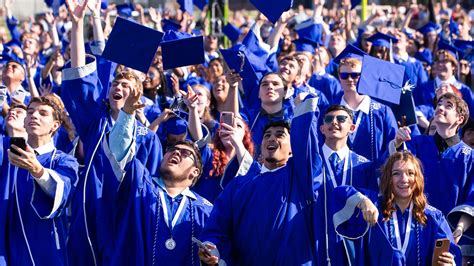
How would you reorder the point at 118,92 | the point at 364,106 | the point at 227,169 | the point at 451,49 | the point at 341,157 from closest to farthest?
the point at 341,157 → the point at 118,92 → the point at 227,169 → the point at 364,106 → the point at 451,49

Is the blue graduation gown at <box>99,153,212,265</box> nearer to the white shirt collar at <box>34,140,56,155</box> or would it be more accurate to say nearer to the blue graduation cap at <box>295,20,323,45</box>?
the white shirt collar at <box>34,140,56,155</box>

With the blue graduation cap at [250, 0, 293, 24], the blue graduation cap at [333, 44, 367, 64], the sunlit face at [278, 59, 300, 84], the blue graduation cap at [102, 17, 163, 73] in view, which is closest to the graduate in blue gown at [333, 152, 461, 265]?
the blue graduation cap at [102, 17, 163, 73]

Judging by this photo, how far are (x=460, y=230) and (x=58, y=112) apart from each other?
3031 mm

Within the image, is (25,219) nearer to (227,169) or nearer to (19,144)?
(19,144)

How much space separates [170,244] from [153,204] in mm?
294

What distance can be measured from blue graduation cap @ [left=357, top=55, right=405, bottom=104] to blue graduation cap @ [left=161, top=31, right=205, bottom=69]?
52.9 inches

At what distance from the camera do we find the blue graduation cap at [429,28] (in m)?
17.8

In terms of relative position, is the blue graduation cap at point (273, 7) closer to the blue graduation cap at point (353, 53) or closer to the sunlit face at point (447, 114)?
the blue graduation cap at point (353, 53)

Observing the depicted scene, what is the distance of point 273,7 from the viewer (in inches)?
402

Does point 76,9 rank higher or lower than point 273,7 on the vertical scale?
lower

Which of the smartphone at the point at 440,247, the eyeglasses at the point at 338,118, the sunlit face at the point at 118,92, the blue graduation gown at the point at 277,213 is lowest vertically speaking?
the smartphone at the point at 440,247

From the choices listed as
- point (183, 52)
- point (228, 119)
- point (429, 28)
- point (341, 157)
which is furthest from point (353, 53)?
point (429, 28)

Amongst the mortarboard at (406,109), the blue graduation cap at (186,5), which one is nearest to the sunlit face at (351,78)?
the mortarboard at (406,109)

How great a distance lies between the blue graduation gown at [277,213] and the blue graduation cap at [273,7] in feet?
9.56
